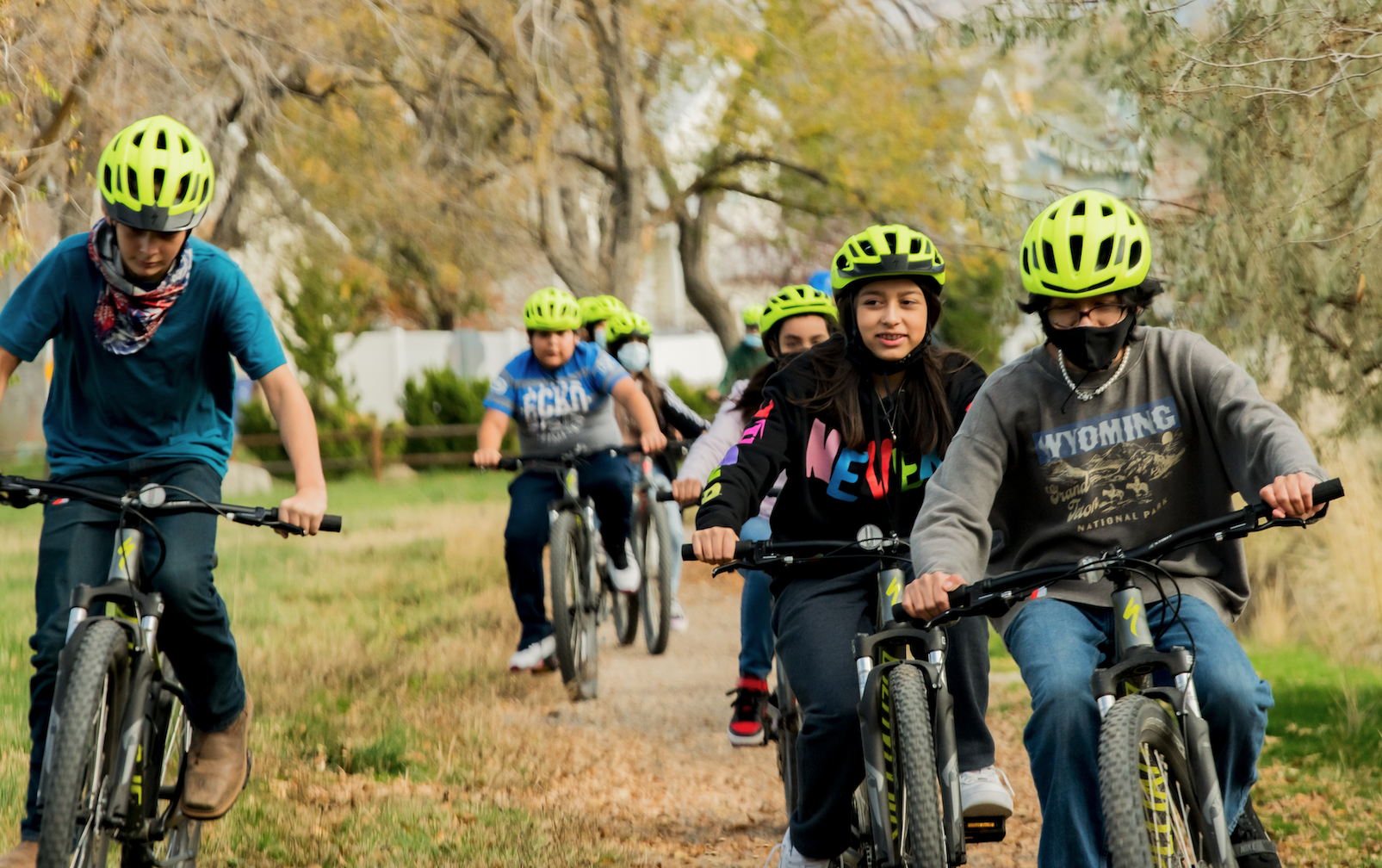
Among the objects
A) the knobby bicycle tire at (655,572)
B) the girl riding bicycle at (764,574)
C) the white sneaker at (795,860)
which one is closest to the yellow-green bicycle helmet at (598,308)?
the knobby bicycle tire at (655,572)

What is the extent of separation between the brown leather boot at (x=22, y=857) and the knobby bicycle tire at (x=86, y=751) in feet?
0.85

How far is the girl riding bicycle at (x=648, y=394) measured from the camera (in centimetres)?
959

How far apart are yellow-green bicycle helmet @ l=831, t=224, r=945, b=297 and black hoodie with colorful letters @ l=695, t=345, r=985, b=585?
0.32 metres

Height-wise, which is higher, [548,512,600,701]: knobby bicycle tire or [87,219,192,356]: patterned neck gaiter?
[87,219,192,356]: patterned neck gaiter

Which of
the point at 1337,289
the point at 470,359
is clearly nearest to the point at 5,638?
the point at 1337,289

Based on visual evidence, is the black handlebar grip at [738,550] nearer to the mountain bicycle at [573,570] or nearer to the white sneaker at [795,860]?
the white sneaker at [795,860]

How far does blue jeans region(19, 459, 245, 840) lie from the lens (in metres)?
4.09

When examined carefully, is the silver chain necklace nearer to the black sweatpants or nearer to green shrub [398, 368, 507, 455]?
the black sweatpants

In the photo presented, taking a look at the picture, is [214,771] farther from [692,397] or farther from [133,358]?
[692,397]

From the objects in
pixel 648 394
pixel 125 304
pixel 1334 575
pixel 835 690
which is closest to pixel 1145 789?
pixel 835 690

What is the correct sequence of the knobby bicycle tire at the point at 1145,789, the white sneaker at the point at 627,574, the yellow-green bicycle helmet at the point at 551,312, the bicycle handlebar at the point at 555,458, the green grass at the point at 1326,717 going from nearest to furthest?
the knobby bicycle tire at the point at 1145,789 → the green grass at the point at 1326,717 → the bicycle handlebar at the point at 555,458 → the yellow-green bicycle helmet at the point at 551,312 → the white sneaker at the point at 627,574

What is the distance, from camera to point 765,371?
6070 mm

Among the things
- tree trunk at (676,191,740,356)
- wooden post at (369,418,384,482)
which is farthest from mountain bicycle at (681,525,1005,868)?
wooden post at (369,418,384,482)

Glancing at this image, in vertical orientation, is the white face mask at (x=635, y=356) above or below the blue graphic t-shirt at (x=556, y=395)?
above
